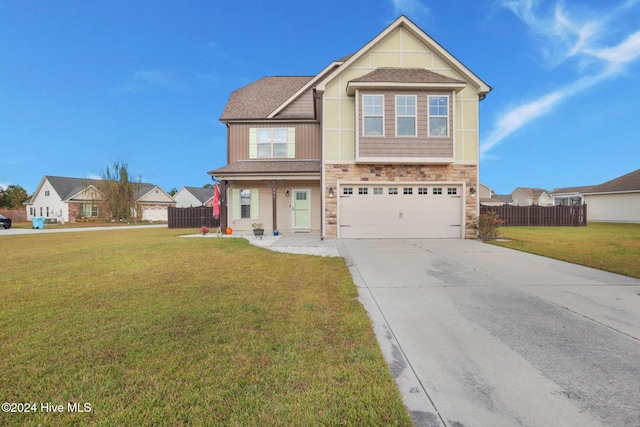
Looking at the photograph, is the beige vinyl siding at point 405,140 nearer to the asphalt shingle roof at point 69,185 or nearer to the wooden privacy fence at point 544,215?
the wooden privacy fence at point 544,215

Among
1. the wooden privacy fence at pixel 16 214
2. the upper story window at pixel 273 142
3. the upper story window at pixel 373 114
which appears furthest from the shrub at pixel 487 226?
the wooden privacy fence at pixel 16 214

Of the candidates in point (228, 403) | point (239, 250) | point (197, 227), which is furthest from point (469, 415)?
point (197, 227)

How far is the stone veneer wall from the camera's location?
38.0ft

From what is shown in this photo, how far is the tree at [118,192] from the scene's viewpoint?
31.8 m

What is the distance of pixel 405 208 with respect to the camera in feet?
38.4

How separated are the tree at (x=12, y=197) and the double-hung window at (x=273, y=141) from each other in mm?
53512

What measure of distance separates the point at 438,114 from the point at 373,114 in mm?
2662

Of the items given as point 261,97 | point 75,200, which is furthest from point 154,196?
point 261,97

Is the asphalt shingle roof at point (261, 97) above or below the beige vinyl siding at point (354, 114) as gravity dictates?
above

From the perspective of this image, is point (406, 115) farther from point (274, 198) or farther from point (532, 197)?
point (532, 197)

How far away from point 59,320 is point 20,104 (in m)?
52.2

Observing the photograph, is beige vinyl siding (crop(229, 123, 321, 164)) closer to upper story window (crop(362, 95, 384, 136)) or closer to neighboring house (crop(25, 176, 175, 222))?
upper story window (crop(362, 95, 384, 136))

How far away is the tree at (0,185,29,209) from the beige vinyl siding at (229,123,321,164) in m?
52.3

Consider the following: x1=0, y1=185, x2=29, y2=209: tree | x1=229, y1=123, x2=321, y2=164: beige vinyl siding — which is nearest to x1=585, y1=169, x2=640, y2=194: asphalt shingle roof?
x1=229, y1=123, x2=321, y2=164: beige vinyl siding
